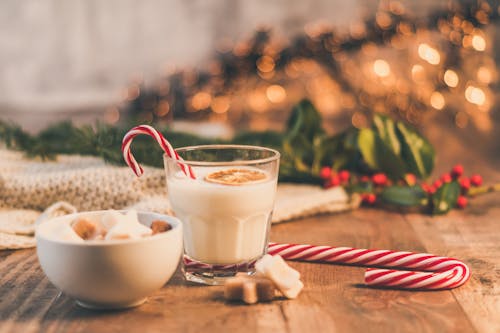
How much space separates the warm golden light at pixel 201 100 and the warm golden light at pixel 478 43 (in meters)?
1.32

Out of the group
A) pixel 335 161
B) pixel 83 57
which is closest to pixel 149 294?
pixel 335 161

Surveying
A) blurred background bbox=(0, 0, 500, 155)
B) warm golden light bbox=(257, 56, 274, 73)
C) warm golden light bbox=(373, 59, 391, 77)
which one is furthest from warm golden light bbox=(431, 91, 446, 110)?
warm golden light bbox=(257, 56, 274, 73)

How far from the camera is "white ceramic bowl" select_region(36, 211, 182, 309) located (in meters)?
1.06

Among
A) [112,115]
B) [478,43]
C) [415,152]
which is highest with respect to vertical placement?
[478,43]

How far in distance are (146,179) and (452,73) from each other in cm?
193

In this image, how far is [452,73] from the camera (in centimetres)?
313

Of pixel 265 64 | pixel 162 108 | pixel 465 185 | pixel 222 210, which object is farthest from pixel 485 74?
pixel 222 210

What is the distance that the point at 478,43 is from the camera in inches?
119

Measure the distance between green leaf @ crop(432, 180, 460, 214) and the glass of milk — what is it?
714 mm

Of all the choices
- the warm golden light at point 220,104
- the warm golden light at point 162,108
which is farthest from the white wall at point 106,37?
the warm golden light at point 162,108

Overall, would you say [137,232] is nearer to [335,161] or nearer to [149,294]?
[149,294]

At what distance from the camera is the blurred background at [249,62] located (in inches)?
124

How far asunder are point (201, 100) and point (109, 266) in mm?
2428

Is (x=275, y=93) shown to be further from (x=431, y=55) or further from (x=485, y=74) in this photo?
(x=485, y=74)
